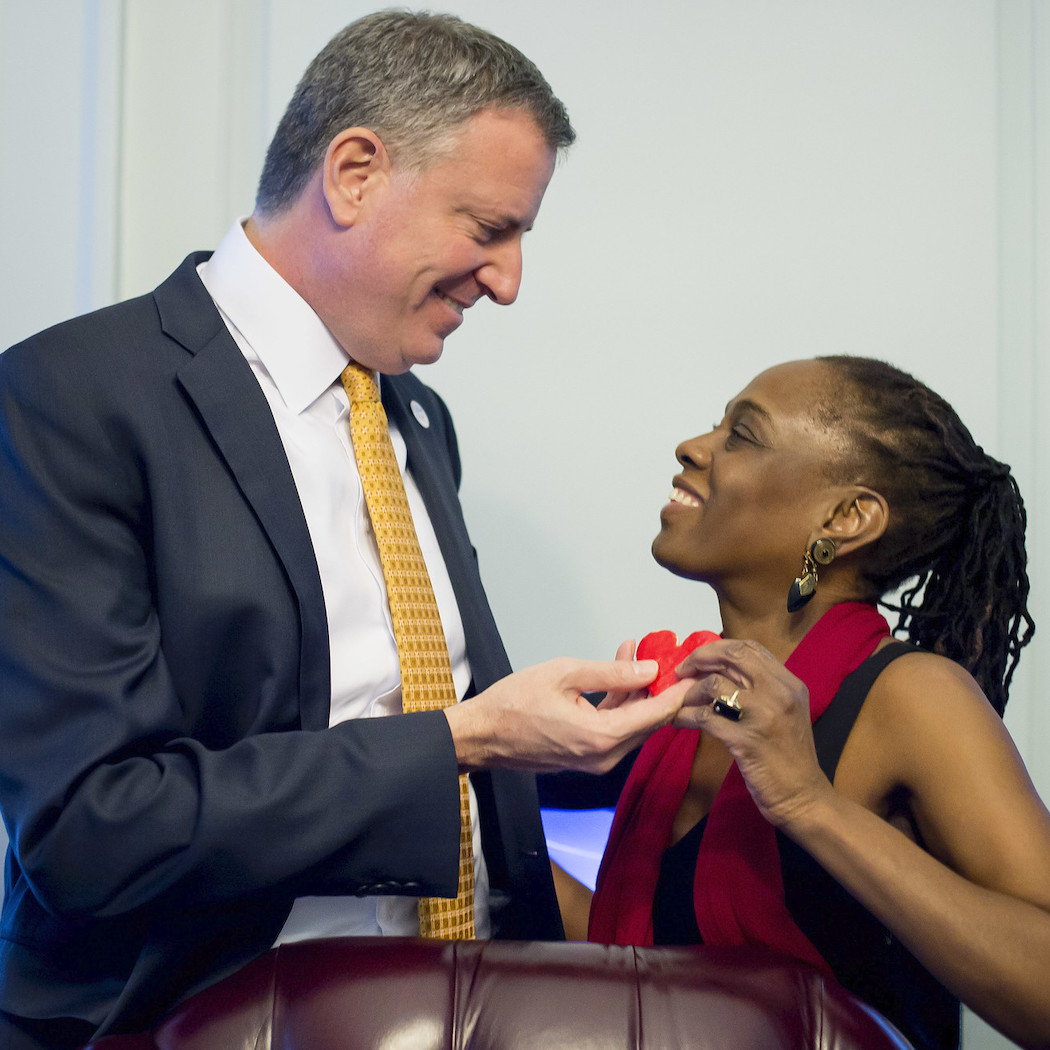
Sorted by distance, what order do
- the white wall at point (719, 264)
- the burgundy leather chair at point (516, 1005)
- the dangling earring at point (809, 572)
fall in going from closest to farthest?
1. the burgundy leather chair at point (516, 1005)
2. the dangling earring at point (809, 572)
3. the white wall at point (719, 264)

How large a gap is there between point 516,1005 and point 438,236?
96cm

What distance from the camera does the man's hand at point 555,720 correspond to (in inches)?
48.6

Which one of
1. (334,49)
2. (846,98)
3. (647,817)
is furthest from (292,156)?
(846,98)

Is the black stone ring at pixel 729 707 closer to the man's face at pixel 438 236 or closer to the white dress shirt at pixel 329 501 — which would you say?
the white dress shirt at pixel 329 501

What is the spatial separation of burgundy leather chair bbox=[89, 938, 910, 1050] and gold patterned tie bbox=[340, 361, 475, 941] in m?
0.22

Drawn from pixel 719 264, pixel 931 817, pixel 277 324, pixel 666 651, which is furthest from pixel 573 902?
pixel 719 264

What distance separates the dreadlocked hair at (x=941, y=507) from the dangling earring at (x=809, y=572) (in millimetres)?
97

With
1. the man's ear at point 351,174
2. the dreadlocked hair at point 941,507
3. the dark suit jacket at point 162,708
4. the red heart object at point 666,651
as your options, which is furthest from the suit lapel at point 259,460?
the dreadlocked hair at point 941,507

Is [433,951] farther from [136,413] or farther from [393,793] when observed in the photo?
[136,413]

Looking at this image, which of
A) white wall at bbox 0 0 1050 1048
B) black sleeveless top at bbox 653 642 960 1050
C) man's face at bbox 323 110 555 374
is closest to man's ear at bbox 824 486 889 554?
black sleeveless top at bbox 653 642 960 1050

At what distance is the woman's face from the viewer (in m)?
1.51

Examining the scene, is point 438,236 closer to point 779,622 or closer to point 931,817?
point 779,622

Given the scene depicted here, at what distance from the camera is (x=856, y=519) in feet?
4.96

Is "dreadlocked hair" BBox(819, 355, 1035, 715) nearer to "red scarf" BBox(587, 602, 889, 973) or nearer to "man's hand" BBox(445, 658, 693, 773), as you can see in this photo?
"red scarf" BBox(587, 602, 889, 973)
